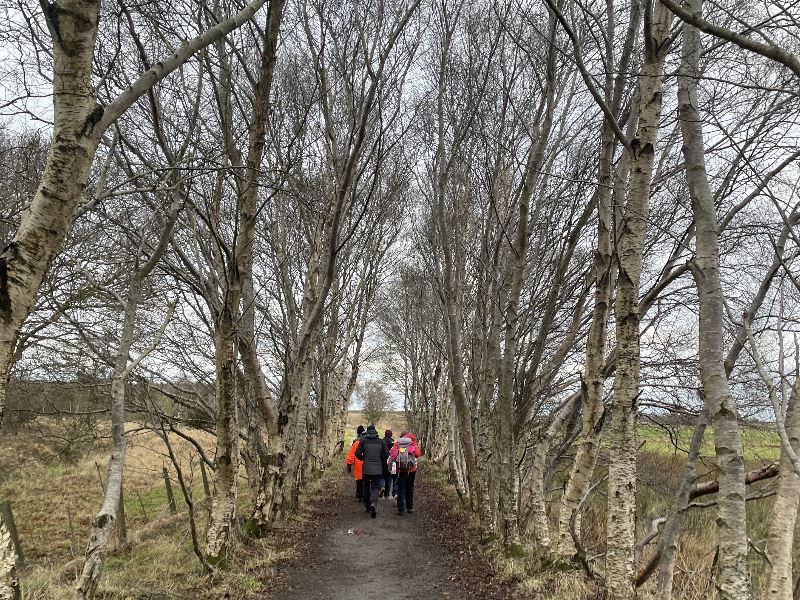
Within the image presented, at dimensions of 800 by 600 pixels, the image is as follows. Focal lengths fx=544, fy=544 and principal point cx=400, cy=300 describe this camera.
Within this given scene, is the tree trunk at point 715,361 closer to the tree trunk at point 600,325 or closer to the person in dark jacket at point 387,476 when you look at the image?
the tree trunk at point 600,325

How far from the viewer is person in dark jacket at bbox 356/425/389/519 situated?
34.8 feet

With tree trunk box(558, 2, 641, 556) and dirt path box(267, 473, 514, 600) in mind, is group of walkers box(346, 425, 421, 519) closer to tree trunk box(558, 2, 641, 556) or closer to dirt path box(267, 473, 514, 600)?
dirt path box(267, 473, 514, 600)

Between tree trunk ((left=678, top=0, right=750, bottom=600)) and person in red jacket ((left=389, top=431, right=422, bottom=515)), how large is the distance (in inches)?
317

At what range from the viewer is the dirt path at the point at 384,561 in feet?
19.9

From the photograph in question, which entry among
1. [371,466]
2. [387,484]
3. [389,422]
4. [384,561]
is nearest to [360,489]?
[387,484]

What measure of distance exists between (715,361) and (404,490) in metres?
8.88

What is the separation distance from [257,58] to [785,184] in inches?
267

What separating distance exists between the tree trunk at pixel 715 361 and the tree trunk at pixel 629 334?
420 mm

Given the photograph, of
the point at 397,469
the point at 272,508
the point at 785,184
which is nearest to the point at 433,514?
the point at 397,469

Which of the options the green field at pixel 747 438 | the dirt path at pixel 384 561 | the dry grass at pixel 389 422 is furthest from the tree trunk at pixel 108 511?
the dry grass at pixel 389 422

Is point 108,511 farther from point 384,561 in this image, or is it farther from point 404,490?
point 404,490

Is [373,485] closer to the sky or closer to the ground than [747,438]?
closer to the ground

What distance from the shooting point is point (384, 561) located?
735cm

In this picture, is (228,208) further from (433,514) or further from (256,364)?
(433,514)
